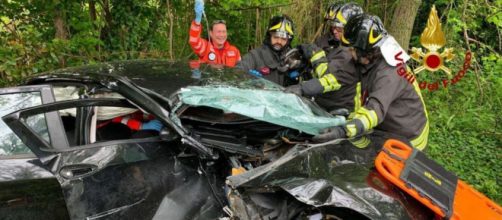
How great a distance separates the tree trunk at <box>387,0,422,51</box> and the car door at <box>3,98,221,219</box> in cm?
523

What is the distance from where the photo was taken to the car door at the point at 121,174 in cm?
216

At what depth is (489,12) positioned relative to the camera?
7.30 m

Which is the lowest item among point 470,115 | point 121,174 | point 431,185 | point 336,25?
point 470,115

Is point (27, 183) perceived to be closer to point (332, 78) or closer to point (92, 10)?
point (332, 78)

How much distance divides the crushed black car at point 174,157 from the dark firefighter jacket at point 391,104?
0.99ft

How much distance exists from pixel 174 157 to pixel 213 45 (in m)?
2.91

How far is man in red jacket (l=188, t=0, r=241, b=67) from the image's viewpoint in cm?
500

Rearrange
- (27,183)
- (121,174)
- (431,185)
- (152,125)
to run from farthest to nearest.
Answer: (152,125) → (431,185) → (121,174) → (27,183)

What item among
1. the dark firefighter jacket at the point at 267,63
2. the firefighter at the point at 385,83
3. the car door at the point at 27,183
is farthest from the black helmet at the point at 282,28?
the car door at the point at 27,183

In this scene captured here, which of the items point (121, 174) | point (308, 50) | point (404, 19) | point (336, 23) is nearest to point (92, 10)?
point (308, 50)

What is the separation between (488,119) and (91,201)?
19.1 feet

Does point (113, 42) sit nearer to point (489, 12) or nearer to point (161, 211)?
point (161, 211)

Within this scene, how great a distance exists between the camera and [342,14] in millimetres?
4770

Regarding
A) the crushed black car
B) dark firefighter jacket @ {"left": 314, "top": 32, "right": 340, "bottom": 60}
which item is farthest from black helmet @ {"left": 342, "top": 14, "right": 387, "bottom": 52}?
dark firefighter jacket @ {"left": 314, "top": 32, "right": 340, "bottom": 60}
